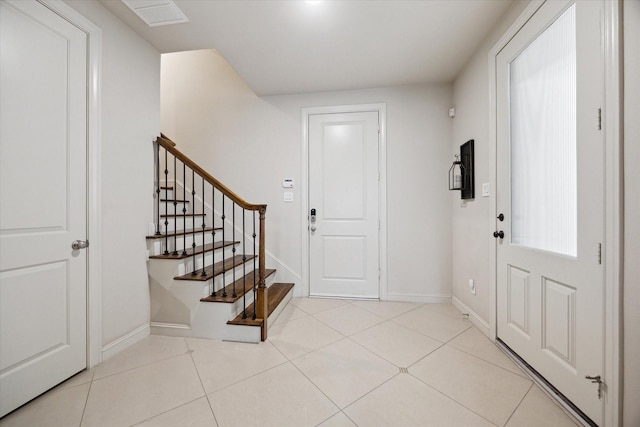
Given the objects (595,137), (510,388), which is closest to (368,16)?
(595,137)

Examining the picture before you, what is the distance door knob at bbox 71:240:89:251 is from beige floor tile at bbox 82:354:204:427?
86cm

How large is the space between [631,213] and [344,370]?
5.54 feet

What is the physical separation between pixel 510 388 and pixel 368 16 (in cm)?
270

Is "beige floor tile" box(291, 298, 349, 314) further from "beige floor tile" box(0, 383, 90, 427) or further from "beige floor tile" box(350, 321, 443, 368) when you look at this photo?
"beige floor tile" box(0, 383, 90, 427)

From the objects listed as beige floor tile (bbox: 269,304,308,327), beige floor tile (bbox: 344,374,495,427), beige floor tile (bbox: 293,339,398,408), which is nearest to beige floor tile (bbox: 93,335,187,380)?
beige floor tile (bbox: 269,304,308,327)

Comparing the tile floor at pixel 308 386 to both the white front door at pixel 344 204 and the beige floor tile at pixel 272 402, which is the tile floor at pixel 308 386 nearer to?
the beige floor tile at pixel 272 402

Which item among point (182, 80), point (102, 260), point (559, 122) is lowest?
point (102, 260)

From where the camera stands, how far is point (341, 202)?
10.7ft

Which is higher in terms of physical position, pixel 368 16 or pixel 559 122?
pixel 368 16

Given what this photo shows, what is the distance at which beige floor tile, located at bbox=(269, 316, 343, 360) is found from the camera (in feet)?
6.66

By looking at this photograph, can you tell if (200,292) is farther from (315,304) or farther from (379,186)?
(379,186)

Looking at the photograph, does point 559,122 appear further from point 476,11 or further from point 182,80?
point 182,80

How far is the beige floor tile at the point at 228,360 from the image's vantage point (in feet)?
5.51

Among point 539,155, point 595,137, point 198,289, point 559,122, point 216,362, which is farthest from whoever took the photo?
point 198,289
